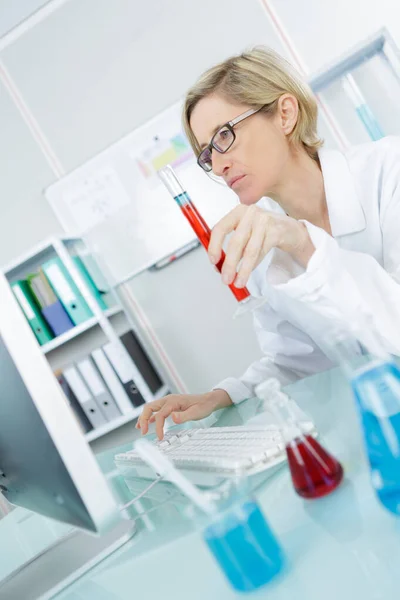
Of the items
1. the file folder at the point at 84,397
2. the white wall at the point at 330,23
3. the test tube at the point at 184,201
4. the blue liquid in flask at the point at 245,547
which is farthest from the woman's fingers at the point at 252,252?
the white wall at the point at 330,23

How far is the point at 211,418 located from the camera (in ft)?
3.65

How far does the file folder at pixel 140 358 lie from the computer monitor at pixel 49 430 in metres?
2.04

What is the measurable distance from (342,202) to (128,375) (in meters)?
1.62

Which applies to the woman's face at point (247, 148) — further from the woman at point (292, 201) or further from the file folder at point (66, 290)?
the file folder at point (66, 290)

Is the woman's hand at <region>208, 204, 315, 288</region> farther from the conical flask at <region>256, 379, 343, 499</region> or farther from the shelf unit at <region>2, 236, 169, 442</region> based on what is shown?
the shelf unit at <region>2, 236, 169, 442</region>

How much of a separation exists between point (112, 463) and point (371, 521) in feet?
2.88

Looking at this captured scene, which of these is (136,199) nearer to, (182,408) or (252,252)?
(182,408)

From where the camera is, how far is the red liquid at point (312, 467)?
1.74 ft

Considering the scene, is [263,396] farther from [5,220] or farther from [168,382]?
[5,220]

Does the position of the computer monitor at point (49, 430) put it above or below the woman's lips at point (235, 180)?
below

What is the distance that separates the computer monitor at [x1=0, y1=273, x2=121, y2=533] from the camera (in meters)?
0.50

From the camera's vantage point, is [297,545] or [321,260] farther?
[321,260]

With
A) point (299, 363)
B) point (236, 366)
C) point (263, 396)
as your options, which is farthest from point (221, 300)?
point (263, 396)

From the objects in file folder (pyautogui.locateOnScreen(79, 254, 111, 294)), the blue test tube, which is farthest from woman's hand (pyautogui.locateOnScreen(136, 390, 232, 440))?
file folder (pyautogui.locateOnScreen(79, 254, 111, 294))
